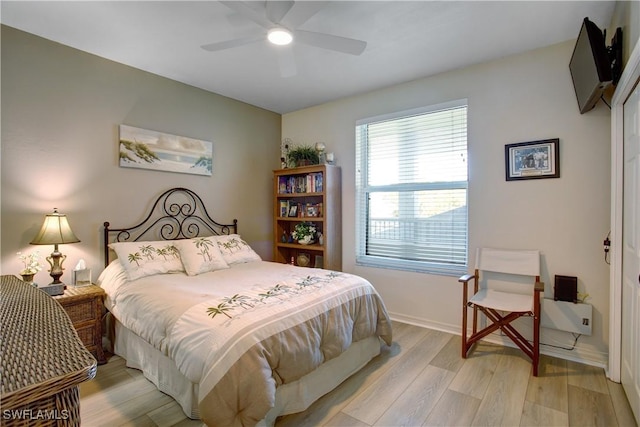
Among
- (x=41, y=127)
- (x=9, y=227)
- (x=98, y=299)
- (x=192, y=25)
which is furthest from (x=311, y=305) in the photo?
(x=41, y=127)

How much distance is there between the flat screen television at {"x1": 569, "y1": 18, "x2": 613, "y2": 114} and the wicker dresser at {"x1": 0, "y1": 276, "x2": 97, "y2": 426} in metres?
2.77

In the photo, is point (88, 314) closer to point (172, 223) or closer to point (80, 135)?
point (172, 223)

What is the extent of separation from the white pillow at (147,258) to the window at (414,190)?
2.04 meters

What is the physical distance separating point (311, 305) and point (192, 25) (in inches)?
86.6

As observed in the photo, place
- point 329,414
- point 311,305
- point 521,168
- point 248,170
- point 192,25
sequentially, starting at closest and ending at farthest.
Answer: point 329,414, point 311,305, point 192,25, point 521,168, point 248,170

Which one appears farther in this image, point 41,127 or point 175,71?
point 175,71

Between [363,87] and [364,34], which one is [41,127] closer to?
[364,34]

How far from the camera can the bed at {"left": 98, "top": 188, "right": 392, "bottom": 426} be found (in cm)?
154

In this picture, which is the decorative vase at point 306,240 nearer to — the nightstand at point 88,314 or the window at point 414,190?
the window at point 414,190

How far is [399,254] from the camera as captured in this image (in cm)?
354

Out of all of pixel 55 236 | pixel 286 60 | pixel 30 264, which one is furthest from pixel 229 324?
pixel 286 60

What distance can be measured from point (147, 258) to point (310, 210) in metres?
1.92

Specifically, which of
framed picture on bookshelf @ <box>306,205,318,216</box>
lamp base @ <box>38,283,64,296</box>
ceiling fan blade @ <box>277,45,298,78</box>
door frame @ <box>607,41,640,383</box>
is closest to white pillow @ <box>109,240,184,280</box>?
lamp base @ <box>38,283,64,296</box>

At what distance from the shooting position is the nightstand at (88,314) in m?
2.33
